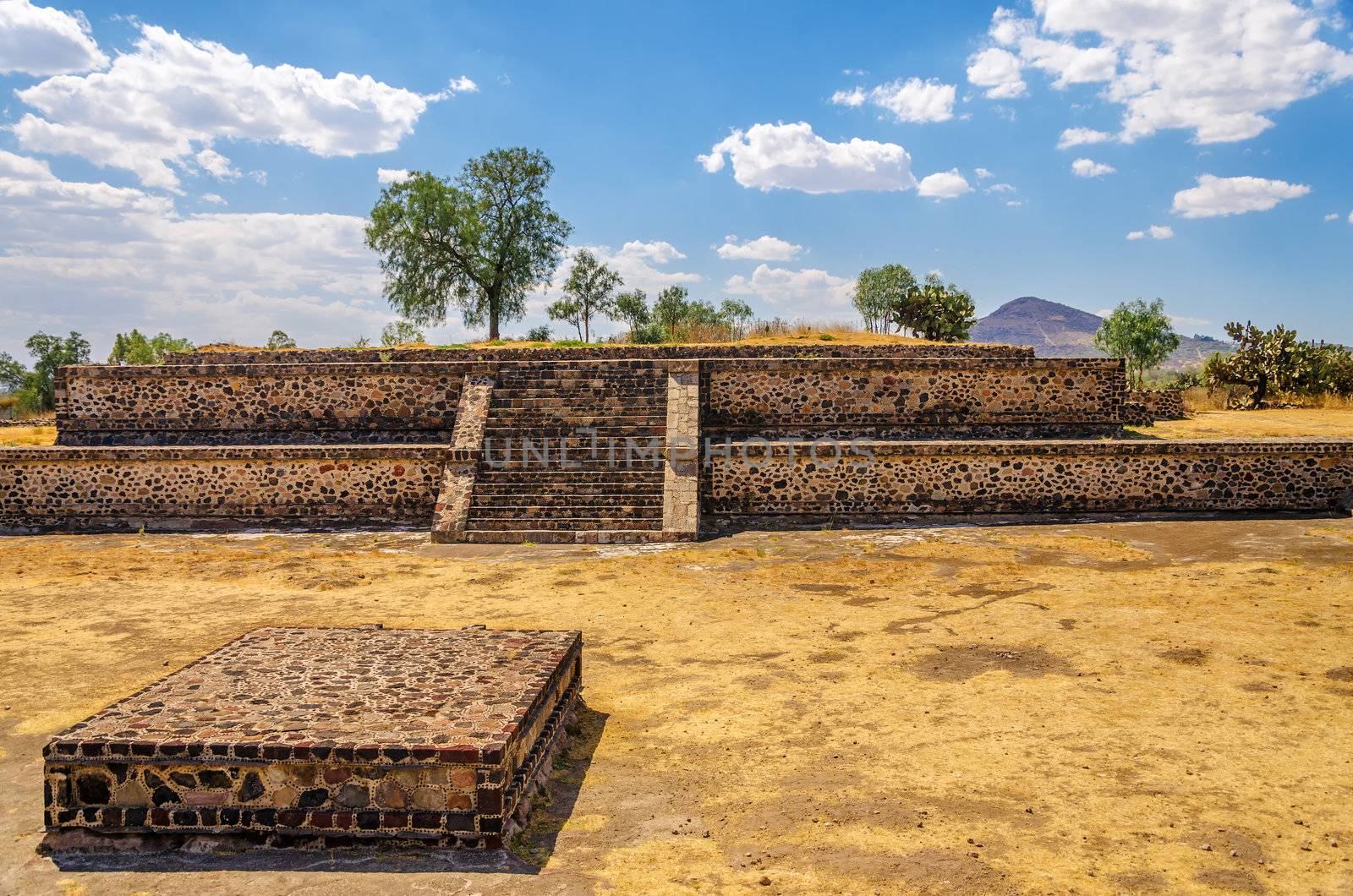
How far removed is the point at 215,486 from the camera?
14242 mm

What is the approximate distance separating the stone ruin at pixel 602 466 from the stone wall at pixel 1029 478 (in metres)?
0.03

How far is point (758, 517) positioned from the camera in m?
14.1

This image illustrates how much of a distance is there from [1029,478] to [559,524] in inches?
309

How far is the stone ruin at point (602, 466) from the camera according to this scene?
1362 cm

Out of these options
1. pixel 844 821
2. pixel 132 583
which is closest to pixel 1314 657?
pixel 844 821

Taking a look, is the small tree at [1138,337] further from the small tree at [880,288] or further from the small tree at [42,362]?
the small tree at [42,362]

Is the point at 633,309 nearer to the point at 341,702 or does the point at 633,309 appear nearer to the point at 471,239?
the point at 471,239

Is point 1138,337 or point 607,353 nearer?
point 607,353

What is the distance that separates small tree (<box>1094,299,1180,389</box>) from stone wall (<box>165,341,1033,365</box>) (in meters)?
42.6

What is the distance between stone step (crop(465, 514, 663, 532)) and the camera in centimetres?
1279

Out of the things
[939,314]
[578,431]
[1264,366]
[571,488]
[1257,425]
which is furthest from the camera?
[939,314]

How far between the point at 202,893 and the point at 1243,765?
561 centimetres

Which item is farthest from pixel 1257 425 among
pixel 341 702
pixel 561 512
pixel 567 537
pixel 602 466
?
pixel 341 702

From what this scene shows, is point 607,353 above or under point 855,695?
above
